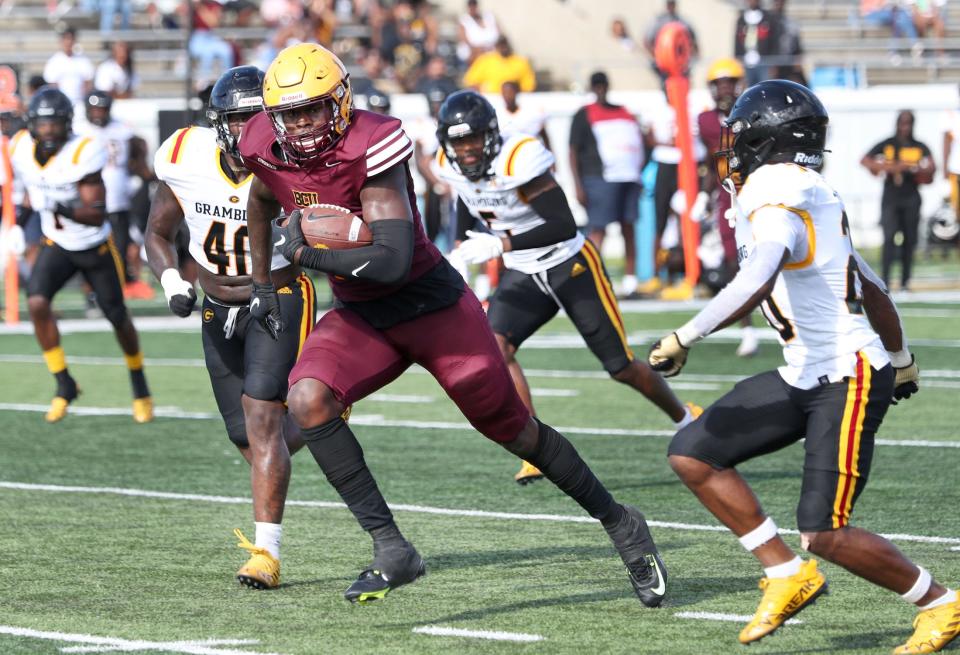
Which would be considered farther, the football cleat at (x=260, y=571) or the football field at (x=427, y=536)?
the football cleat at (x=260, y=571)

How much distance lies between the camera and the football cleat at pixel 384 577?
496cm

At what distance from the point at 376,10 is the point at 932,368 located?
44.2 ft

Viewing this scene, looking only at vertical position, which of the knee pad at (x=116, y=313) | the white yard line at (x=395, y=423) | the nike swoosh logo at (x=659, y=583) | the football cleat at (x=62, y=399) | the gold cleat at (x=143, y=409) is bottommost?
the white yard line at (x=395, y=423)

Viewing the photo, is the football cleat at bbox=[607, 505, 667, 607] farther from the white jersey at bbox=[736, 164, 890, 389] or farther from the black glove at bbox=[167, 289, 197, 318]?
the black glove at bbox=[167, 289, 197, 318]

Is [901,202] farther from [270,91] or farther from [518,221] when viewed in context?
[270,91]

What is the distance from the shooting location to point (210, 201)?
6352 millimetres

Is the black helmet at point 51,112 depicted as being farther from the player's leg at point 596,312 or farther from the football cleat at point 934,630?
the football cleat at point 934,630

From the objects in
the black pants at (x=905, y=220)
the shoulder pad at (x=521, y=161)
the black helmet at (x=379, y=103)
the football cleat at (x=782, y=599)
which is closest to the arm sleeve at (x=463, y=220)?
the shoulder pad at (x=521, y=161)

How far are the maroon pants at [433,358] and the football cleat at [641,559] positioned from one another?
483 millimetres

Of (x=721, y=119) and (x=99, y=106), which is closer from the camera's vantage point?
(x=721, y=119)

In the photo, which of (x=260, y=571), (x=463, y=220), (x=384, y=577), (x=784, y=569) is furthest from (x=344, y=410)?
(x=463, y=220)

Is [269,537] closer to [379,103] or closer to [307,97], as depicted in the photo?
[307,97]

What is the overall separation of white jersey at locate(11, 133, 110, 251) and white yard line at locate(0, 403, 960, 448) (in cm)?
117

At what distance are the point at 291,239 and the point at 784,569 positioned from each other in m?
1.76
